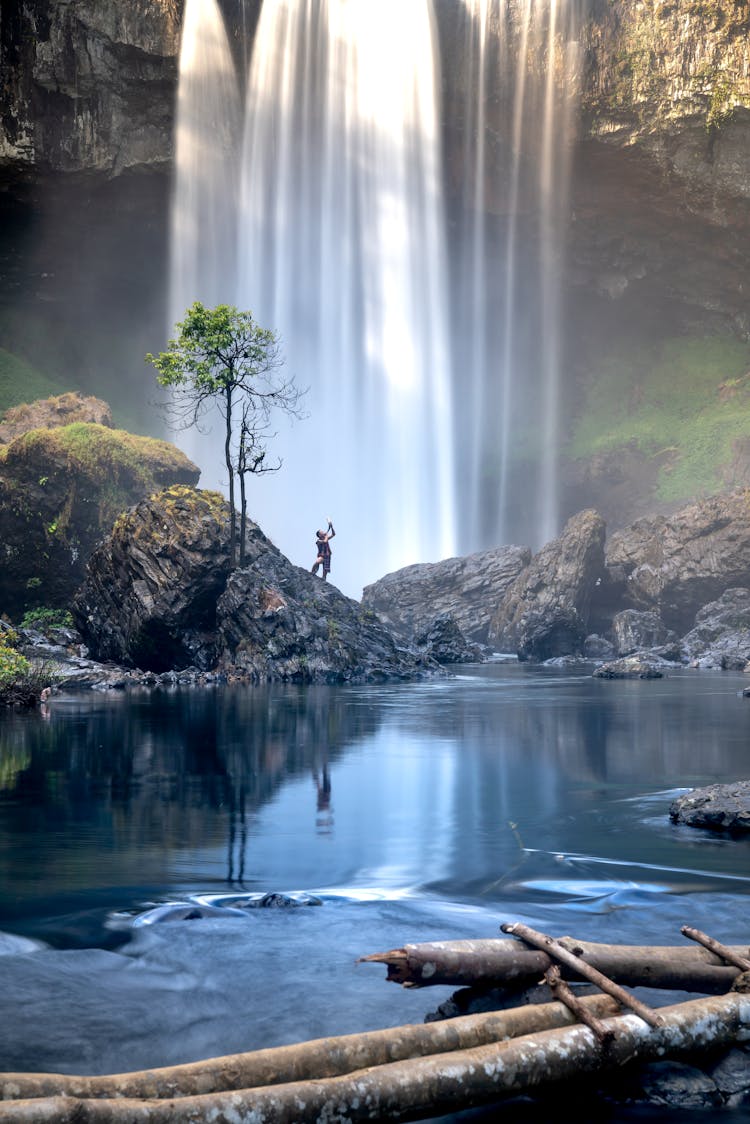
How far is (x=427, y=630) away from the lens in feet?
131

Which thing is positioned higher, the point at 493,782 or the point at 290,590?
the point at 290,590

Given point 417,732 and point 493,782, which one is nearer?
point 493,782

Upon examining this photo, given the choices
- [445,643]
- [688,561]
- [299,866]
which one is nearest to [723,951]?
[299,866]

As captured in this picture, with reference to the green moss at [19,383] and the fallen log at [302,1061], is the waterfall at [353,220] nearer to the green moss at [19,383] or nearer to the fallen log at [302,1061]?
the green moss at [19,383]

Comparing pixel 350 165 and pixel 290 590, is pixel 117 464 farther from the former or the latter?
pixel 350 165

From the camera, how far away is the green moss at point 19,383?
2045 inches

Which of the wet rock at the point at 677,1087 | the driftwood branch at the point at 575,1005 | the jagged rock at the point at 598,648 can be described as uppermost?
the jagged rock at the point at 598,648

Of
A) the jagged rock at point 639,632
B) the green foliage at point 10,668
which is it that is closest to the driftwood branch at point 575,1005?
the green foliage at point 10,668

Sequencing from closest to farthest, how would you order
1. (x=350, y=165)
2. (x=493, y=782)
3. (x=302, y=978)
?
1. (x=302, y=978)
2. (x=493, y=782)
3. (x=350, y=165)

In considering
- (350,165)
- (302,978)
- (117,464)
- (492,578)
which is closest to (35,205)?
(350,165)

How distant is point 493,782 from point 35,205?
2081 inches

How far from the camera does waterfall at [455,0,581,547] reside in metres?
53.1

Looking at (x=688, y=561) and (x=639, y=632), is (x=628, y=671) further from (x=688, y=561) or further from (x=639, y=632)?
(x=688, y=561)

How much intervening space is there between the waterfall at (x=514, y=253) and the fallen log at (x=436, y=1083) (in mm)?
57585
